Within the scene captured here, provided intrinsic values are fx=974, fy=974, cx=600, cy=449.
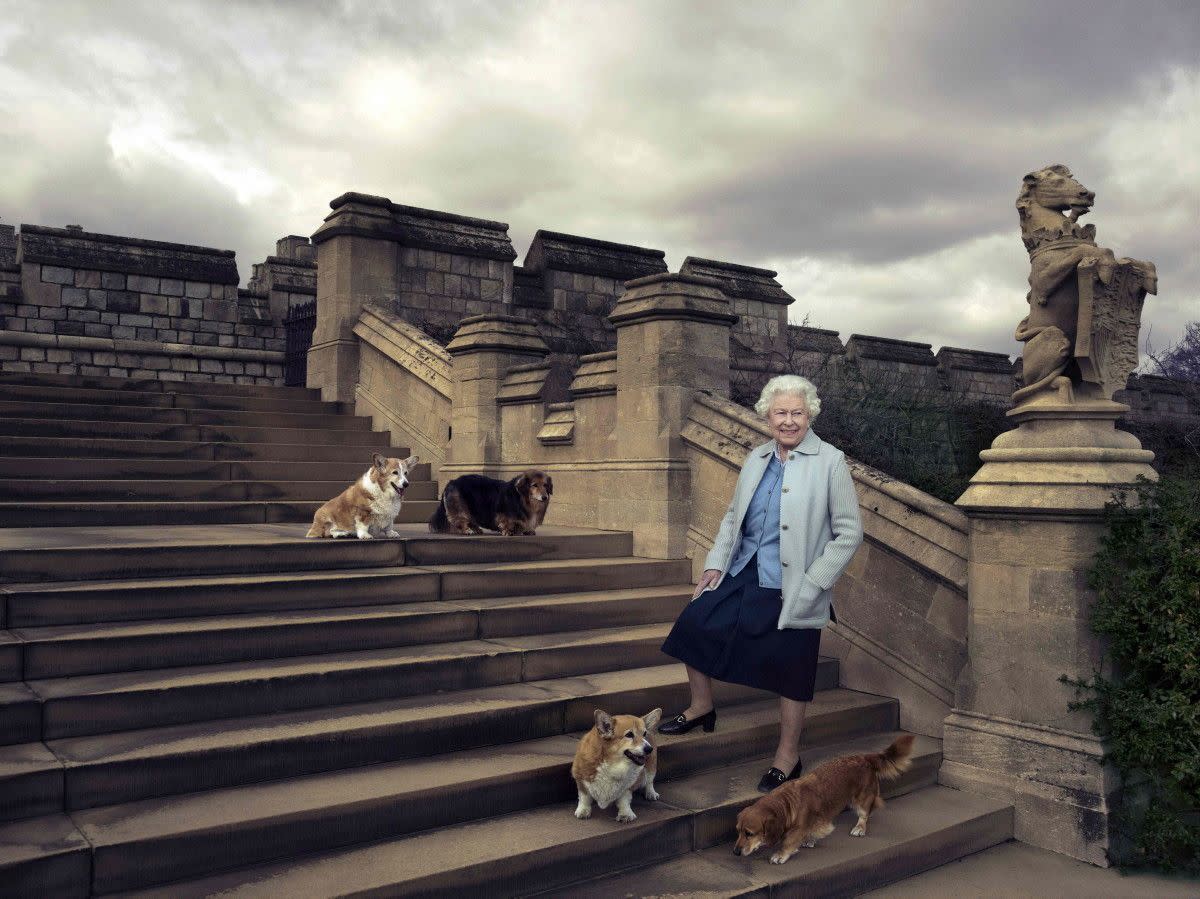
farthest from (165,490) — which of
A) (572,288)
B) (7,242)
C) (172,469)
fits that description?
(7,242)

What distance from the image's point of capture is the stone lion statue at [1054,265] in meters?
5.59

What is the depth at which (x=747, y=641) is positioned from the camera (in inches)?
192

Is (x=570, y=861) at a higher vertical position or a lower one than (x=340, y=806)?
lower

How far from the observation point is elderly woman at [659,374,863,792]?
186 inches

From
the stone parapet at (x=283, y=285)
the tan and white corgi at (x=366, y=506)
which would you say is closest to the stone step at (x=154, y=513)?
the tan and white corgi at (x=366, y=506)

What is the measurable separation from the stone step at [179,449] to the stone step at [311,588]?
147 inches

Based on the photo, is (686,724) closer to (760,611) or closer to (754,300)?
(760,611)

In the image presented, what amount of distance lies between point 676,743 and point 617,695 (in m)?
0.52

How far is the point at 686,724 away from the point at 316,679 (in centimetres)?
196

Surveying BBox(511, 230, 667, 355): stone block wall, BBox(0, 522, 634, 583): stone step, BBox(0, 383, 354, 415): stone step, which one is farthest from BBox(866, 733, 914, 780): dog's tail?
BBox(511, 230, 667, 355): stone block wall

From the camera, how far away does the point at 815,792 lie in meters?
4.57

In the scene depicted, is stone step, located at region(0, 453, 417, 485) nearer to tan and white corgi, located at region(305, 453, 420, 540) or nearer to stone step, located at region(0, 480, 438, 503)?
stone step, located at region(0, 480, 438, 503)

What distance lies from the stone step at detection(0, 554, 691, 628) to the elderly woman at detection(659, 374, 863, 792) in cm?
186

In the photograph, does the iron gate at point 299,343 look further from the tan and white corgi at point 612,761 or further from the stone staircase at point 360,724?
the tan and white corgi at point 612,761
